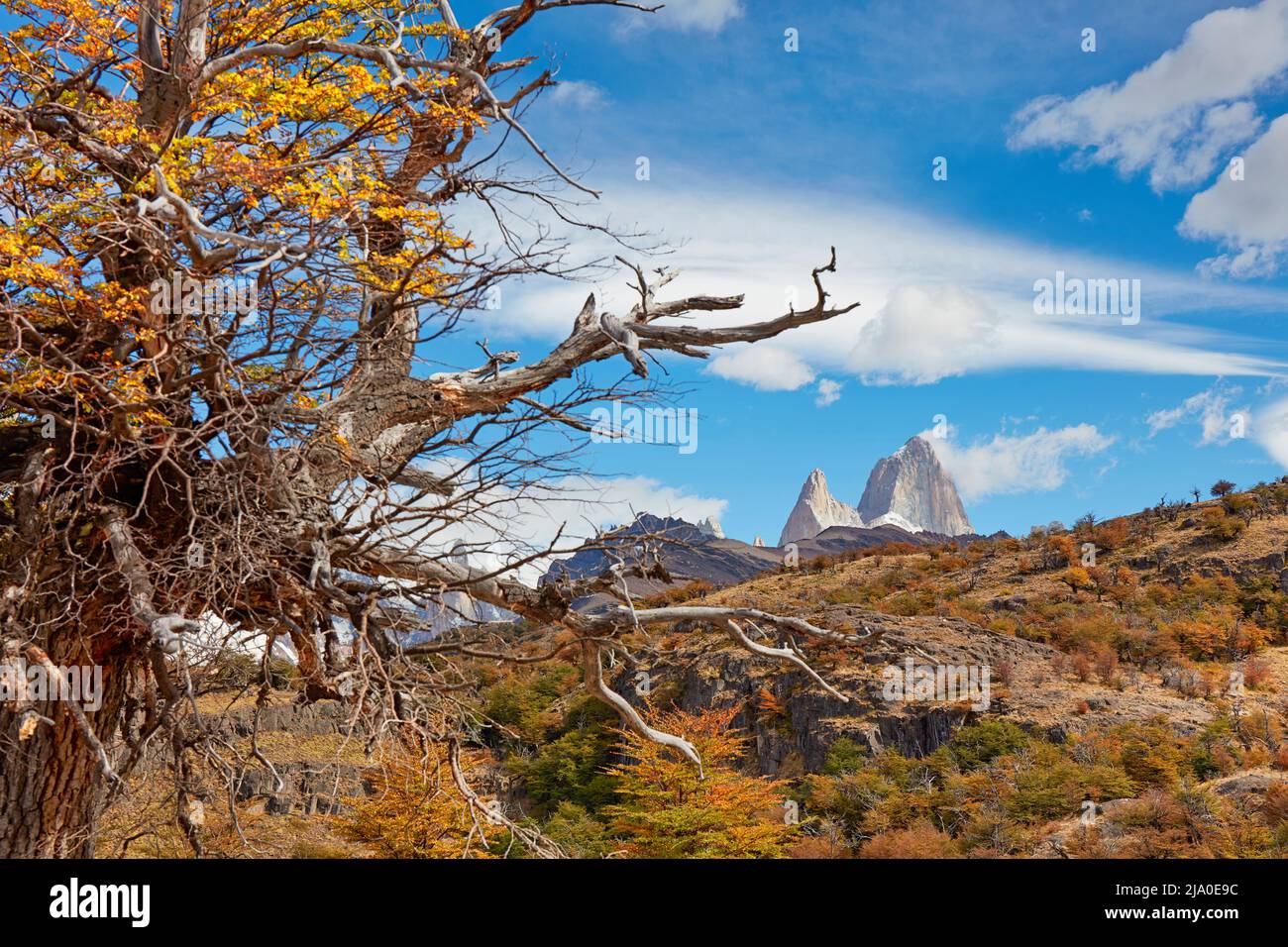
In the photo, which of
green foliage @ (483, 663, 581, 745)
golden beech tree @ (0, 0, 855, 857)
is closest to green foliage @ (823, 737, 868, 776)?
green foliage @ (483, 663, 581, 745)

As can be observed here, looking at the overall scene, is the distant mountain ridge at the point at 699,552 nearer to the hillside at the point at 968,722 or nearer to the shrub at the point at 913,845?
the hillside at the point at 968,722

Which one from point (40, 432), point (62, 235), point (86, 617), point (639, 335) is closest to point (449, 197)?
point (639, 335)

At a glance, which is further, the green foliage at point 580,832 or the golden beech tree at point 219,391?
the green foliage at point 580,832

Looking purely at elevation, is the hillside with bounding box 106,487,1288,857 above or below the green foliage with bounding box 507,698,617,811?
above

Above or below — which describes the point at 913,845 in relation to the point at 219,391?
below

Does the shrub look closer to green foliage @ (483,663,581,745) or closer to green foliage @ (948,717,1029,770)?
green foliage @ (948,717,1029,770)

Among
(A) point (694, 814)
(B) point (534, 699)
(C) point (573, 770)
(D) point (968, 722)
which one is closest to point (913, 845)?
(A) point (694, 814)

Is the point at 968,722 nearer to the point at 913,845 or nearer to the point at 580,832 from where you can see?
the point at 913,845

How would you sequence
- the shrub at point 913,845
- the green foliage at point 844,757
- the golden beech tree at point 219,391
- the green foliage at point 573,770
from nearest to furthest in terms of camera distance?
the golden beech tree at point 219,391 < the shrub at point 913,845 < the green foliage at point 844,757 < the green foliage at point 573,770

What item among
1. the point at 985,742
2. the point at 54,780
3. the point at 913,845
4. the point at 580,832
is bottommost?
the point at 580,832

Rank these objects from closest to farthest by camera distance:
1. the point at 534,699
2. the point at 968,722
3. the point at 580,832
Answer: the point at 580,832, the point at 968,722, the point at 534,699

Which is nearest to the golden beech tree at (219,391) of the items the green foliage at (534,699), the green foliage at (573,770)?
the green foliage at (573,770)
